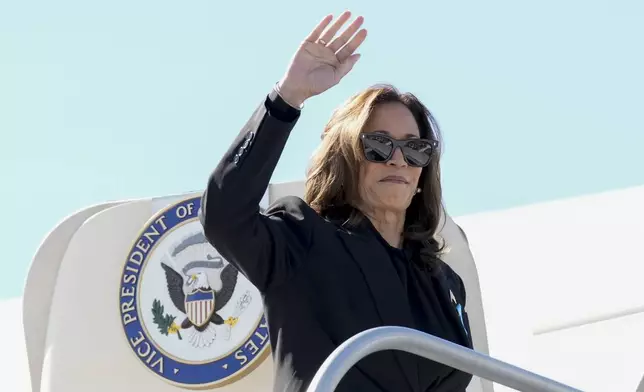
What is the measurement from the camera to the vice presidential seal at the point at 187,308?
8.73m

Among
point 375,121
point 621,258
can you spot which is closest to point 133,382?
point 621,258

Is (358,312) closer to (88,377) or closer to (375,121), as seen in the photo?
(375,121)

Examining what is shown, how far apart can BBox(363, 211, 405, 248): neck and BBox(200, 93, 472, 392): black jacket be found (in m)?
0.22

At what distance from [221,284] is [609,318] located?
3.79m

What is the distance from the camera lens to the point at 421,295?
3104 mm

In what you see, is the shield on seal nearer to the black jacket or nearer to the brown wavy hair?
the brown wavy hair

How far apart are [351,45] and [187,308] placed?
611cm

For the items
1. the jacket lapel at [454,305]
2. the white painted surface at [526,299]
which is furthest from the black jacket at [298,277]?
the white painted surface at [526,299]

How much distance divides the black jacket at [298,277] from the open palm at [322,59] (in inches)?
2.2

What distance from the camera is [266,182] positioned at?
9.44 feet

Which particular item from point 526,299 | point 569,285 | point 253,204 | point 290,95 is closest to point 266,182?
point 253,204

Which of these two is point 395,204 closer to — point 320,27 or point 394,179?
point 394,179

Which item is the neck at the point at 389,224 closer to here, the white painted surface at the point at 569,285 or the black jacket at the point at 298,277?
the black jacket at the point at 298,277

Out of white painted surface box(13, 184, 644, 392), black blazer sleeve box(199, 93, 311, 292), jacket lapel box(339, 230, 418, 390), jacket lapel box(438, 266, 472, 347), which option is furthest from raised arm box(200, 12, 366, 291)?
white painted surface box(13, 184, 644, 392)
